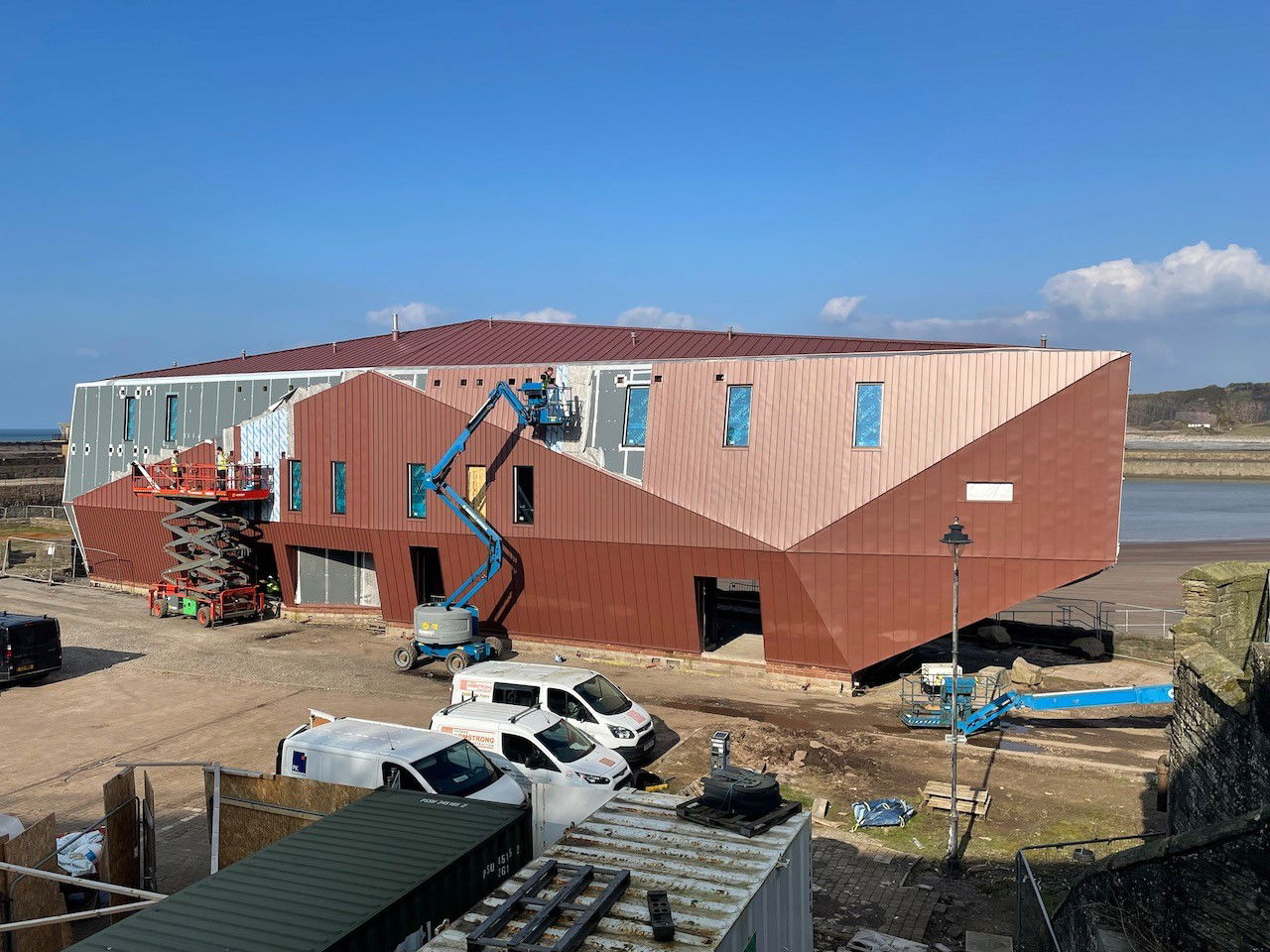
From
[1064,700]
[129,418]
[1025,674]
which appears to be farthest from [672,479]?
[129,418]

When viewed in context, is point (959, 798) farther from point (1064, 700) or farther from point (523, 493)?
point (523, 493)

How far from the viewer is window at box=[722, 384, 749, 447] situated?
23.8 meters

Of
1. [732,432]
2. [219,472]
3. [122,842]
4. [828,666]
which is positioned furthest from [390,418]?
[122,842]

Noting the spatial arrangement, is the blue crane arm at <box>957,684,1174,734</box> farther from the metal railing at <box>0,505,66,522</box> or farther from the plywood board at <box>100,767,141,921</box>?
the metal railing at <box>0,505,66,522</box>

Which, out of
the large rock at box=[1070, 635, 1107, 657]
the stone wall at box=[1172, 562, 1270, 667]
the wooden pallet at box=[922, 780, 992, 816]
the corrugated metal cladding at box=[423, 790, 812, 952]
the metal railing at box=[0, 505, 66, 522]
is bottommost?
the wooden pallet at box=[922, 780, 992, 816]

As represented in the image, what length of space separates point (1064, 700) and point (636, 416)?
496 inches

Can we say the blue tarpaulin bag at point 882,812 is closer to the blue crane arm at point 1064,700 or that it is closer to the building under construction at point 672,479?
the blue crane arm at point 1064,700

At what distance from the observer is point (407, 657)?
25.1 m

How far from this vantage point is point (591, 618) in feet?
85.5

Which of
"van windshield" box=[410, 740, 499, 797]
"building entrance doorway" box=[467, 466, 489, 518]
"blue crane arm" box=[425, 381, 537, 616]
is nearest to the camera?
"van windshield" box=[410, 740, 499, 797]

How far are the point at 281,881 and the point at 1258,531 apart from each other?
76.2 meters

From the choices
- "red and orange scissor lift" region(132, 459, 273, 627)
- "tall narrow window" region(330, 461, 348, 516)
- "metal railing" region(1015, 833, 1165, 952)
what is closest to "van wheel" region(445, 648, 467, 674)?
"tall narrow window" region(330, 461, 348, 516)

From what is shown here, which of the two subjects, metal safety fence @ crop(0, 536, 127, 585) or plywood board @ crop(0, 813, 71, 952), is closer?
plywood board @ crop(0, 813, 71, 952)

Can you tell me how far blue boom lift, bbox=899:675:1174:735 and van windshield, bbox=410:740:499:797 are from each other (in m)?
8.30
